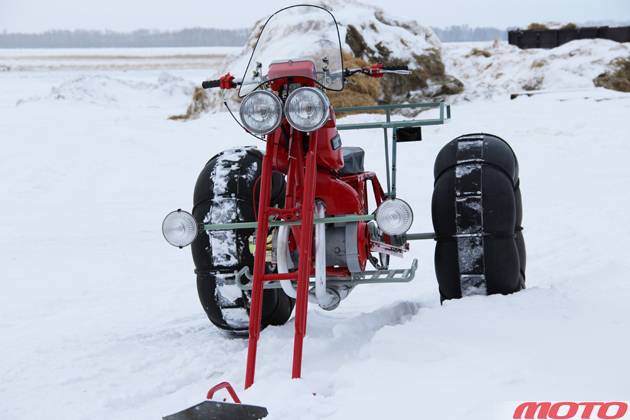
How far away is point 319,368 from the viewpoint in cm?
405

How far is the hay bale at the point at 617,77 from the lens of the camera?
18.3 metres

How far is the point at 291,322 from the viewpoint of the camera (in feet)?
17.0

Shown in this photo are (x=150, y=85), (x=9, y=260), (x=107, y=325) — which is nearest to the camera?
(x=107, y=325)

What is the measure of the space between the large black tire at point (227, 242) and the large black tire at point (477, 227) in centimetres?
105

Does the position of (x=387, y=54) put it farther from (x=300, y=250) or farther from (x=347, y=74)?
(x=300, y=250)

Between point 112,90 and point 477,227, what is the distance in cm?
1957

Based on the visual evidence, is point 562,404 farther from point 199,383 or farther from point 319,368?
point 199,383

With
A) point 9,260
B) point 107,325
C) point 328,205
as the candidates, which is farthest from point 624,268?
point 9,260

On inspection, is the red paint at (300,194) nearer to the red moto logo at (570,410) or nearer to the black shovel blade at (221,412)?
the black shovel blade at (221,412)

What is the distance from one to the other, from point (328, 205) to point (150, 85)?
867 inches

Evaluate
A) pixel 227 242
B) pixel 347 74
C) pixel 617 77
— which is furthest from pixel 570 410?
pixel 617 77

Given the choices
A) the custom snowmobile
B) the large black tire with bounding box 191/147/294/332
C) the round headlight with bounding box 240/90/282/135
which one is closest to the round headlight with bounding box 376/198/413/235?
the custom snowmobile

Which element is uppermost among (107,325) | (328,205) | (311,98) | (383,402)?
(311,98)

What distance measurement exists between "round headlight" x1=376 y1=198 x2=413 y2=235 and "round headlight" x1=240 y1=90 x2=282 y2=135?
702 millimetres
